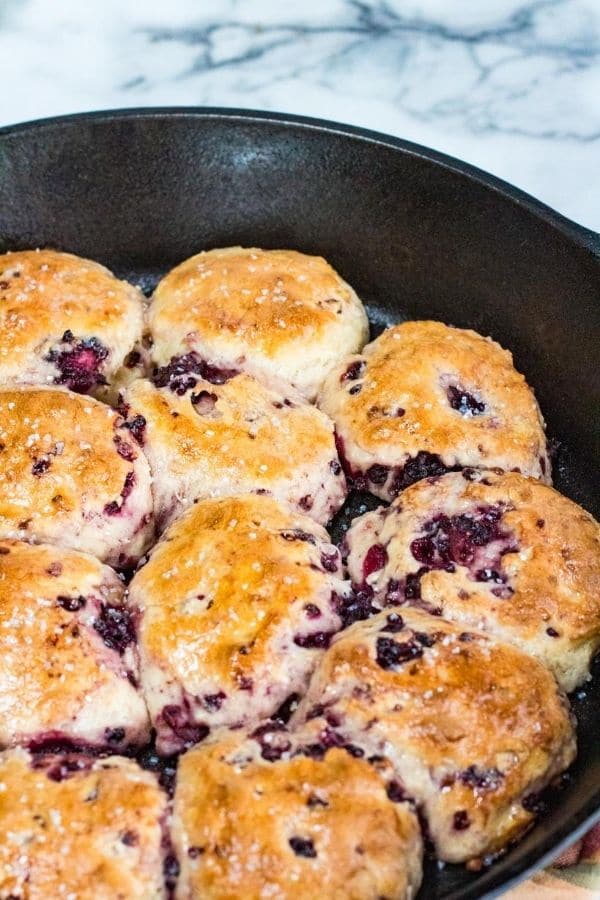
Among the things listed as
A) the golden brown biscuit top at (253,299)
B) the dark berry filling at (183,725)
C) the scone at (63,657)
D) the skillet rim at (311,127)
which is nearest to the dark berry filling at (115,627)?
the scone at (63,657)

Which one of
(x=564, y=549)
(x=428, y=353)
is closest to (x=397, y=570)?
(x=564, y=549)

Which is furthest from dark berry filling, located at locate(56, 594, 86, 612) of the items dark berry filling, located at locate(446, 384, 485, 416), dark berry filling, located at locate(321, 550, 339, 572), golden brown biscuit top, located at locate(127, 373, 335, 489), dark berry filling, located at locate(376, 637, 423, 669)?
dark berry filling, located at locate(446, 384, 485, 416)

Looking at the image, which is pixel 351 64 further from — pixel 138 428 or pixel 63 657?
pixel 63 657

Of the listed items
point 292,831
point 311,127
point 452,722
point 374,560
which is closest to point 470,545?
point 374,560

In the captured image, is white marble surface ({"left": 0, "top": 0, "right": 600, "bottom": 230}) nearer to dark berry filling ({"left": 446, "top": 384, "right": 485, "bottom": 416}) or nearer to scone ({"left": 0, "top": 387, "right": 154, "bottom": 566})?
dark berry filling ({"left": 446, "top": 384, "right": 485, "bottom": 416})

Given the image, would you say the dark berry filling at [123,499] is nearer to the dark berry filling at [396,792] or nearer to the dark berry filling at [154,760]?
the dark berry filling at [154,760]
